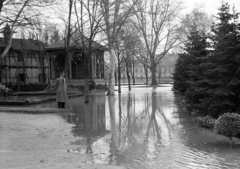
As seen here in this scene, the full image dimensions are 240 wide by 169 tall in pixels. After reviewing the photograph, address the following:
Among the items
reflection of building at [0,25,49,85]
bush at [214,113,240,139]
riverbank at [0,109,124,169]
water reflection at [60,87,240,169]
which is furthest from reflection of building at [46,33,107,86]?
bush at [214,113,240,139]

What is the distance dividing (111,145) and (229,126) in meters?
3.04

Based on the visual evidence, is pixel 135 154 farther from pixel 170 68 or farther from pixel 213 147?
pixel 170 68

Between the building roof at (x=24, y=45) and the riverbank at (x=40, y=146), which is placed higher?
the building roof at (x=24, y=45)

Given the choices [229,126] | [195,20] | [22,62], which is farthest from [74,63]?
[229,126]

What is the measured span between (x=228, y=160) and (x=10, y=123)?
25.7 feet

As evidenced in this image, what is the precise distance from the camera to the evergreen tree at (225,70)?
10.7 meters

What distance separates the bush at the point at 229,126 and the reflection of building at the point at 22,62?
4074cm

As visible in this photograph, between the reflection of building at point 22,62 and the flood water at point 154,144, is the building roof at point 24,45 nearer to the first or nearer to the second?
the reflection of building at point 22,62

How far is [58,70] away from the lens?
1510 inches

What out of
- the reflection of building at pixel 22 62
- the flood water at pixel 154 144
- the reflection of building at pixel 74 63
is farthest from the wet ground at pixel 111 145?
the reflection of building at pixel 22 62

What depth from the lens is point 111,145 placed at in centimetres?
803

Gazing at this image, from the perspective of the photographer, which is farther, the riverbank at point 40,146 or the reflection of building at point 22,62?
the reflection of building at point 22,62

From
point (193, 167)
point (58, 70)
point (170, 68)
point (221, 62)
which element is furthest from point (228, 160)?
point (170, 68)

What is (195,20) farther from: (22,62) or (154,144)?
(154,144)
